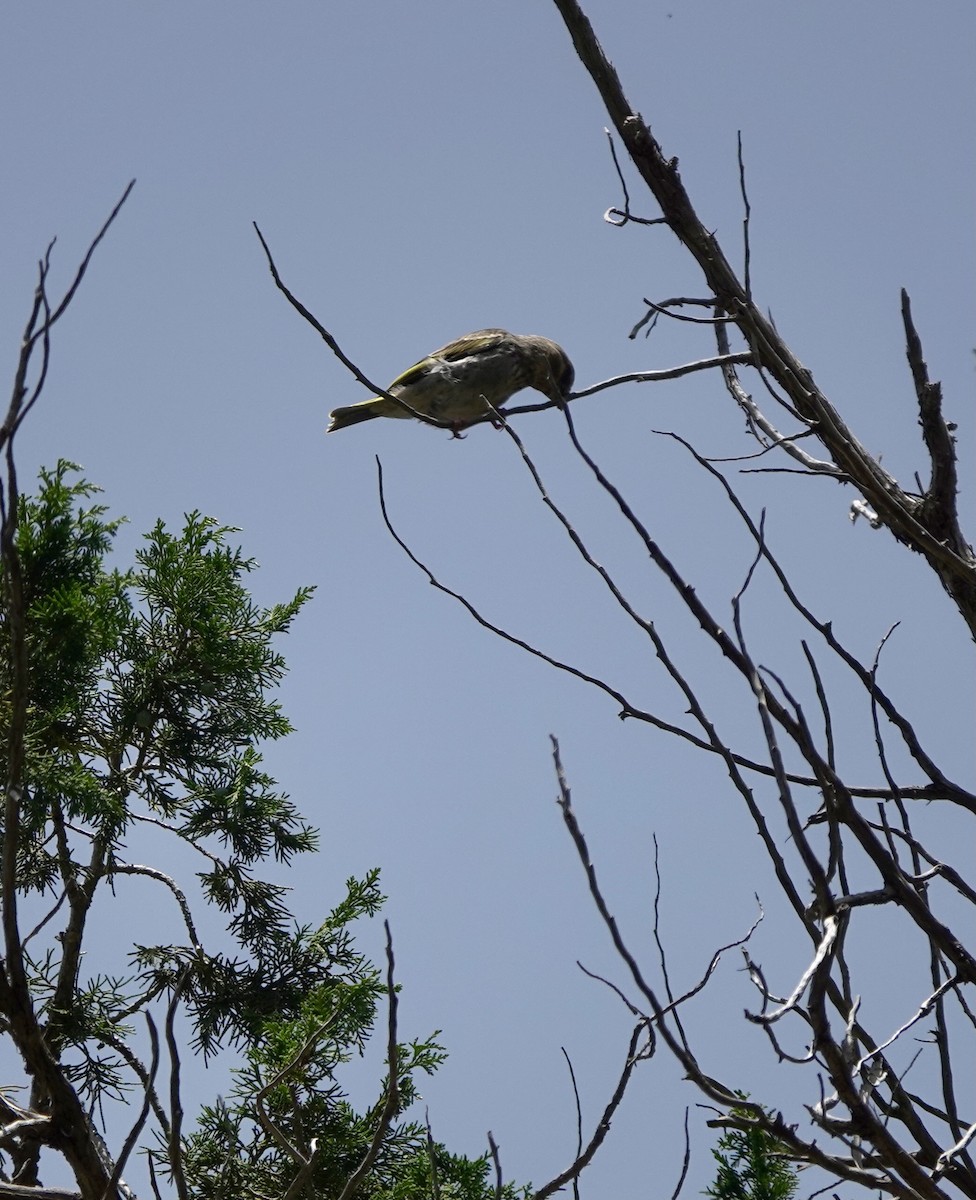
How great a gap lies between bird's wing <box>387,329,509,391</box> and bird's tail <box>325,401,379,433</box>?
30 cm

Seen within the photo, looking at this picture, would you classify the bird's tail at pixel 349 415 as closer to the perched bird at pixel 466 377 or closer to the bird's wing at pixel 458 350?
the perched bird at pixel 466 377

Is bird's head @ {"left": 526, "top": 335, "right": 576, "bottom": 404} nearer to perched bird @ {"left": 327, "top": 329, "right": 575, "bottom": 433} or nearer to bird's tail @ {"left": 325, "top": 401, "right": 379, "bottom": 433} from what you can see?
perched bird @ {"left": 327, "top": 329, "right": 575, "bottom": 433}

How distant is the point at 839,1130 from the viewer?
58.7 inches

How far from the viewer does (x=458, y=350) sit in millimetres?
5641

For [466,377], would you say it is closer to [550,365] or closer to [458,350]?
[458,350]

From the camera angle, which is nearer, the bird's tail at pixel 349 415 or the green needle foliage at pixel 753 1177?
the green needle foliage at pixel 753 1177

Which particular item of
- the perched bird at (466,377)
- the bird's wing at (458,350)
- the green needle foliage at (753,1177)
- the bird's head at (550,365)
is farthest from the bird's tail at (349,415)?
the green needle foliage at (753,1177)

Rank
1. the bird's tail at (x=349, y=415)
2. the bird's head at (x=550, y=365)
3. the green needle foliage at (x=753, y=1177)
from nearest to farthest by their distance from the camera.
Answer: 1. the green needle foliage at (x=753, y=1177)
2. the bird's tail at (x=349, y=415)
3. the bird's head at (x=550, y=365)

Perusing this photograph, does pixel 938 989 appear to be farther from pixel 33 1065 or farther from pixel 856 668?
pixel 33 1065

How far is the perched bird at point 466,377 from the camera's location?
18.2ft

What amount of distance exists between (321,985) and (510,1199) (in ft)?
2.83

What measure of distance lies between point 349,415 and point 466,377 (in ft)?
1.79

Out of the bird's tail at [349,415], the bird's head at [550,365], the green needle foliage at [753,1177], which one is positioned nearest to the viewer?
the green needle foliage at [753,1177]

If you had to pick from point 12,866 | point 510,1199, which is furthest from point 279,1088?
point 12,866
